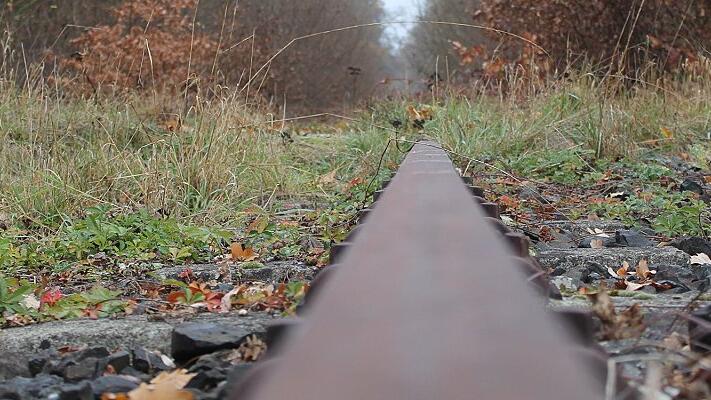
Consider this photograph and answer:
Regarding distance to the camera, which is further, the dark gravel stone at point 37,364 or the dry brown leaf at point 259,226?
the dry brown leaf at point 259,226

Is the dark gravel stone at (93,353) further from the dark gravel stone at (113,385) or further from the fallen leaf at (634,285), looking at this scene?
the fallen leaf at (634,285)

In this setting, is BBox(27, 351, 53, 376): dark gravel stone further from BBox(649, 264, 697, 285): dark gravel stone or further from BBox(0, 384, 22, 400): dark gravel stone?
BBox(649, 264, 697, 285): dark gravel stone

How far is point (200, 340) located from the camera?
1642mm

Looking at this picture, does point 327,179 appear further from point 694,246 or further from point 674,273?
point 674,273

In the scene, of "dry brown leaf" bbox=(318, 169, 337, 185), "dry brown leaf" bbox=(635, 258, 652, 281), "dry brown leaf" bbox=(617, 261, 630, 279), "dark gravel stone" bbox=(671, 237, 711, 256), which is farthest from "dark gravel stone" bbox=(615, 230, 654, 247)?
"dry brown leaf" bbox=(318, 169, 337, 185)

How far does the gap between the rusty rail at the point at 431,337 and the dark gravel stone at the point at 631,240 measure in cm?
228

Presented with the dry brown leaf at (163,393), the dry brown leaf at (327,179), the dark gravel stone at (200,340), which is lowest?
the dry brown leaf at (327,179)

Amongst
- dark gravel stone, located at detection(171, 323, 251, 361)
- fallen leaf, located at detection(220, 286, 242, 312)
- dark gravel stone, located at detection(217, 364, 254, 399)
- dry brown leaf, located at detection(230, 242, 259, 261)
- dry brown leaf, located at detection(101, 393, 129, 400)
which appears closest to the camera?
dark gravel stone, located at detection(217, 364, 254, 399)

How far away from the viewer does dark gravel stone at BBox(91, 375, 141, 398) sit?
4.53 ft

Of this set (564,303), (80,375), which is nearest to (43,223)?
(80,375)

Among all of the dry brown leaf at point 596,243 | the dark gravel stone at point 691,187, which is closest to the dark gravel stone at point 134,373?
the dry brown leaf at point 596,243

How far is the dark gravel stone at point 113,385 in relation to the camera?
4.53 ft

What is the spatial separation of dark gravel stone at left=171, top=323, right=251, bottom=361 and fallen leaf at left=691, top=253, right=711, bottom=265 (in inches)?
Answer: 65.9

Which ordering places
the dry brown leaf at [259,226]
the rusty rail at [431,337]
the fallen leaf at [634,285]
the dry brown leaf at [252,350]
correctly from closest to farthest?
1. the rusty rail at [431,337]
2. the dry brown leaf at [252,350]
3. the fallen leaf at [634,285]
4. the dry brown leaf at [259,226]
